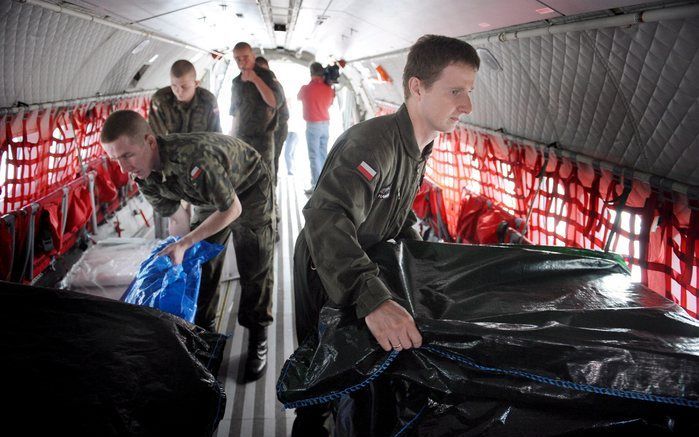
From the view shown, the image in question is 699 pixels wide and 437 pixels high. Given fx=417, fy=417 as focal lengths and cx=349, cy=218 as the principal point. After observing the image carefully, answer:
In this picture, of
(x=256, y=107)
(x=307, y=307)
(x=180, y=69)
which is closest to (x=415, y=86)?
(x=307, y=307)

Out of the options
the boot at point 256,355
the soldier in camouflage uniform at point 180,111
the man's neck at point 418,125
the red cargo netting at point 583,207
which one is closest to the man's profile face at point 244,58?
the soldier in camouflage uniform at point 180,111

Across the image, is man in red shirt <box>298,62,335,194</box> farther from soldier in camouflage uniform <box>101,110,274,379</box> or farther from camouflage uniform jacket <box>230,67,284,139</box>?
soldier in camouflage uniform <box>101,110,274,379</box>

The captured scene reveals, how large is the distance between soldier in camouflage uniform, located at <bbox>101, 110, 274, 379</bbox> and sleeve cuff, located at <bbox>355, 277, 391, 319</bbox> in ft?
4.05

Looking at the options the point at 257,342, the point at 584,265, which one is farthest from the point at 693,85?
the point at 257,342

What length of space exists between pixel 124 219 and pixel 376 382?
5.08m

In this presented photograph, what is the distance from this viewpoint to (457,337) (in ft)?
3.57

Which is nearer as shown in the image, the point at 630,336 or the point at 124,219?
the point at 630,336

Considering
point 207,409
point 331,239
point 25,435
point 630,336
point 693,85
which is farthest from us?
point 693,85

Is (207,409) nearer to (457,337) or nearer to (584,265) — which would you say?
(457,337)

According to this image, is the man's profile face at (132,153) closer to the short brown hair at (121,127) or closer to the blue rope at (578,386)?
the short brown hair at (121,127)

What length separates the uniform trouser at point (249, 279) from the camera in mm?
2859

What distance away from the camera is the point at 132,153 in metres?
2.13

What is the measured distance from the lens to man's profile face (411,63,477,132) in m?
1.57

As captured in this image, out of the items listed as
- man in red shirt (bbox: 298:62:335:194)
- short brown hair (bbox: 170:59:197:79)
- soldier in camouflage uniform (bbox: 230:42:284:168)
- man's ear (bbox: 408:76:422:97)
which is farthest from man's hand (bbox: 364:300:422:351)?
man in red shirt (bbox: 298:62:335:194)
